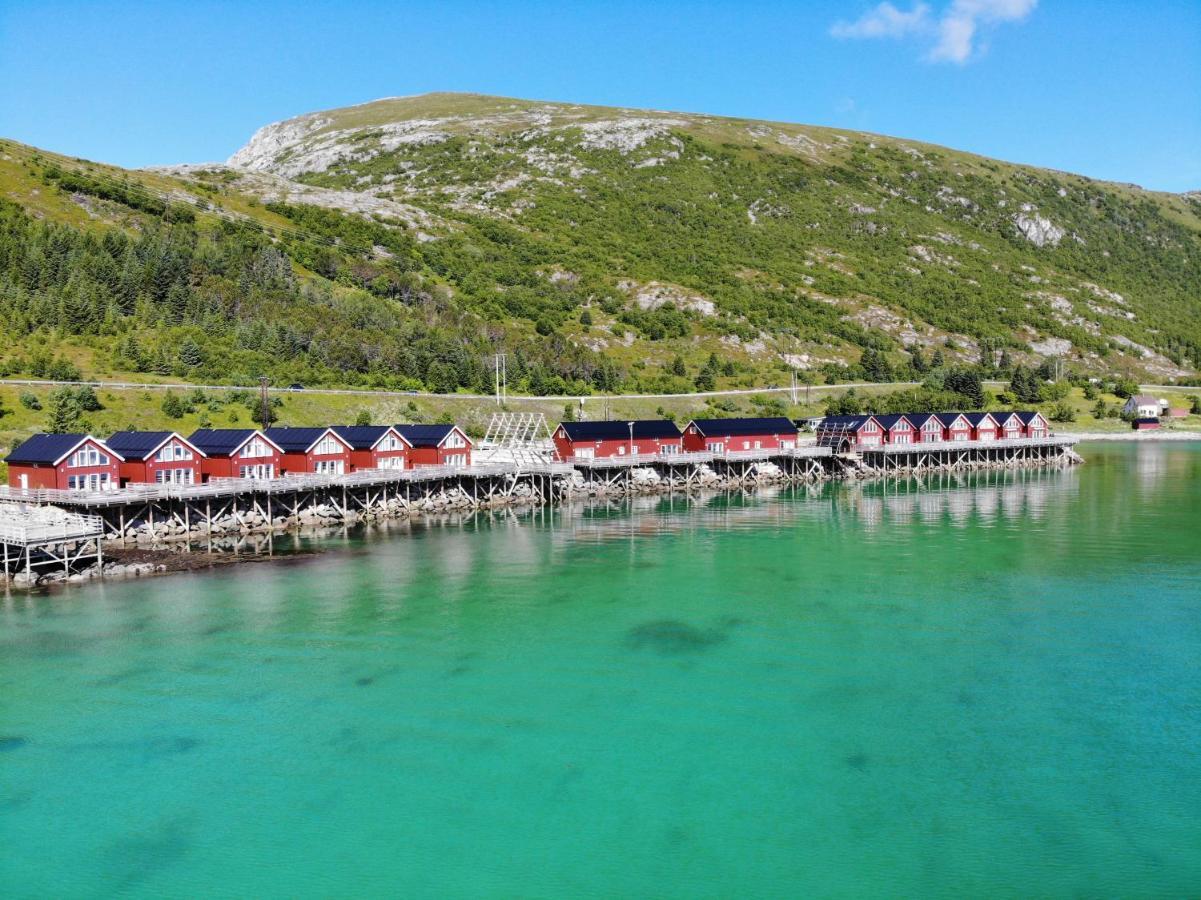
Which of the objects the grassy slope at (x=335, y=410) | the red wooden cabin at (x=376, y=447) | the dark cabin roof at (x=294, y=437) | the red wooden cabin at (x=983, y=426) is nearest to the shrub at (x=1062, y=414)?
the grassy slope at (x=335, y=410)

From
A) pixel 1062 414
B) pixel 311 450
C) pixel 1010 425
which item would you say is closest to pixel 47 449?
pixel 311 450

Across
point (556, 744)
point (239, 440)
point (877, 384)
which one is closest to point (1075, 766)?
point (556, 744)

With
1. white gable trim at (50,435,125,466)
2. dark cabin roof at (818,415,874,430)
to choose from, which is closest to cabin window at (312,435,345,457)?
white gable trim at (50,435,125,466)

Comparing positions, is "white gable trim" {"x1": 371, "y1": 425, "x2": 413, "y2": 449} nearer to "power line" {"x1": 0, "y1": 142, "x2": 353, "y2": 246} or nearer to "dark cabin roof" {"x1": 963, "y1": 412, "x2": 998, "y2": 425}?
"dark cabin roof" {"x1": 963, "y1": 412, "x2": 998, "y2": 425}

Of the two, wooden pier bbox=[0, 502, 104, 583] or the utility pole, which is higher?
the utility pole

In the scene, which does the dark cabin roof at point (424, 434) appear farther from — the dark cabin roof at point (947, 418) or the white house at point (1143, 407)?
the white house at point (1143, 407)

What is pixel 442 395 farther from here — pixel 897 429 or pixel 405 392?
pixel 897 429

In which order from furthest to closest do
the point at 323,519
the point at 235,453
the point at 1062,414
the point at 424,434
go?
the point at 1062,414 → the point at 424,434 → the point at 323,519 → the point at 235,453

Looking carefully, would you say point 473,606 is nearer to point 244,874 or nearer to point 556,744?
point 556,744
